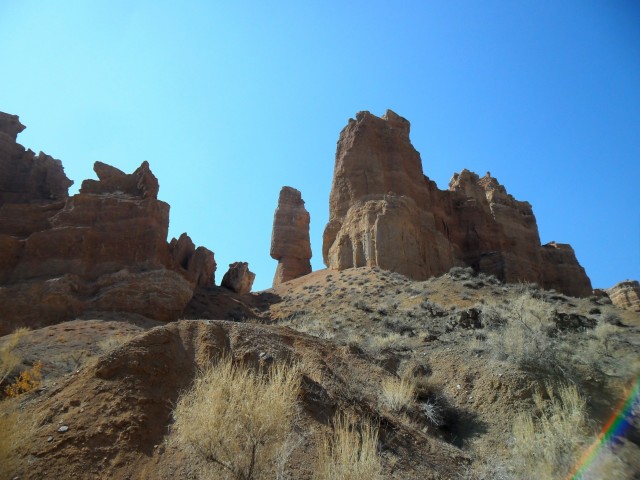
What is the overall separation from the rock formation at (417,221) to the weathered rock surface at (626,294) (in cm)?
817

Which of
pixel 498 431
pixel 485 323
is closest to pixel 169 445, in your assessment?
pixel 498 431

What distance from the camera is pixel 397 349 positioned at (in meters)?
15.3

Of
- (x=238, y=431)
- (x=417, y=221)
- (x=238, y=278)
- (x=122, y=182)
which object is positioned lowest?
(x=238, y=431)

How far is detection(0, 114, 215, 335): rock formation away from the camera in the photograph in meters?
25.0

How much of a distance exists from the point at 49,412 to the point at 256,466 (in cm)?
390

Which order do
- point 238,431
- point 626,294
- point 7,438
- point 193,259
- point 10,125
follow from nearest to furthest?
1. point 238,431
2. point 7,438
3. point 193,259
4. point 10,125
5. point 626,294

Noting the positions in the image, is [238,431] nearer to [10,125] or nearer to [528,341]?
[528,341]

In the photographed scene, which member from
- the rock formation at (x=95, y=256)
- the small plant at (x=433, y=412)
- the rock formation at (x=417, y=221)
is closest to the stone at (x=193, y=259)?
the rock formation at (x=95, y=256)

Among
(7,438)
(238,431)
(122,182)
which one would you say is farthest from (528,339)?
(122,182)

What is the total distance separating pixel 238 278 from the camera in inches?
1656

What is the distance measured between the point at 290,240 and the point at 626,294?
41193 millimetres

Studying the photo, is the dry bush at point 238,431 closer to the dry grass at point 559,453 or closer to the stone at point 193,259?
the dry grass at point 559,453

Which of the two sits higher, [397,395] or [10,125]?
[10,125]

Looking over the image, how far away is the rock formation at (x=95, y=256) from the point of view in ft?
81.9
